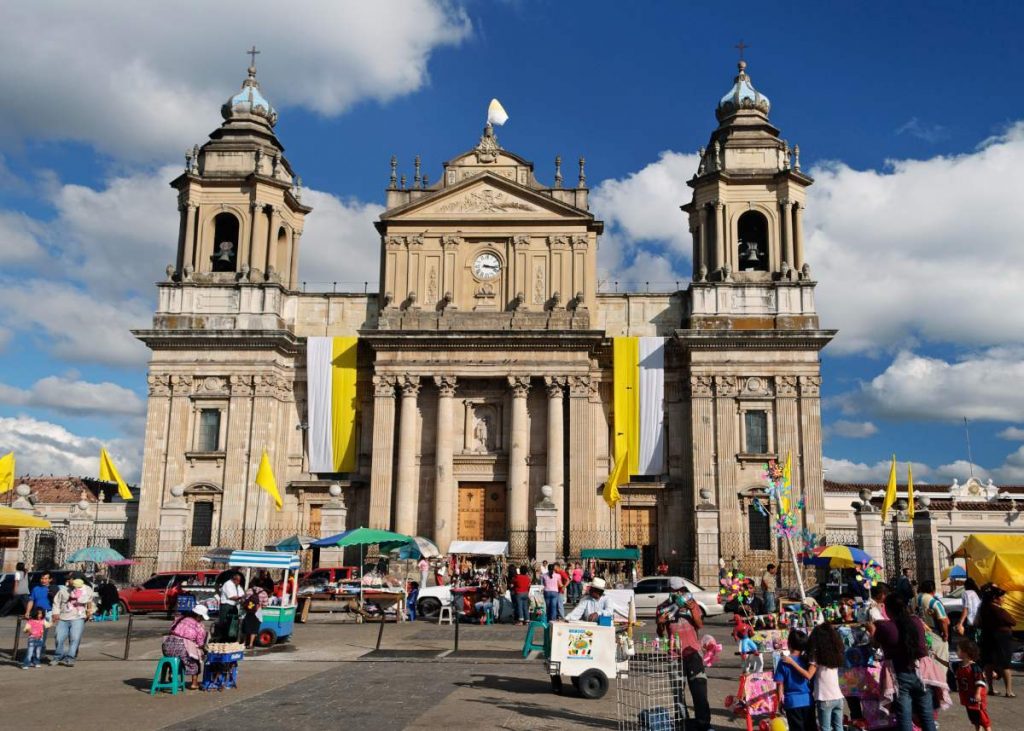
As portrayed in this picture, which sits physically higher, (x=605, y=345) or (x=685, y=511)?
(x=605, y=345)

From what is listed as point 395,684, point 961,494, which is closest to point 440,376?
point 395,684

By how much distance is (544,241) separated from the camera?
4012 centimetres

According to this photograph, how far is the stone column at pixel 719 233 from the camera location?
130 feet

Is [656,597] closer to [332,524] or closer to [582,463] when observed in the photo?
[582,463]

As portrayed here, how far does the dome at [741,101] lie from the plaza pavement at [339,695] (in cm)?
2967

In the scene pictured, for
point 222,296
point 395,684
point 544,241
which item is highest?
point 544,241

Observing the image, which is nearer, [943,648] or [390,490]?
[943,648]

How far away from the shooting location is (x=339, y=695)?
1340cm

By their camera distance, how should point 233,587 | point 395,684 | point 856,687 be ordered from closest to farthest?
1. point 856,687
2. point 395,684
3. point 233,587

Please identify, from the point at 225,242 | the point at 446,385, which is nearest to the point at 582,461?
the point at 446,385

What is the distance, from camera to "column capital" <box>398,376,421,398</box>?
38312mm

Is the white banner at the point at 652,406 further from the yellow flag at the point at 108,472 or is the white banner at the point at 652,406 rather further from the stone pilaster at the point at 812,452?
the yellow flag at the point at 108,472

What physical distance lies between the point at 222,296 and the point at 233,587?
22082mm

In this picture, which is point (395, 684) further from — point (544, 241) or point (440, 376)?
point (544, 241)
